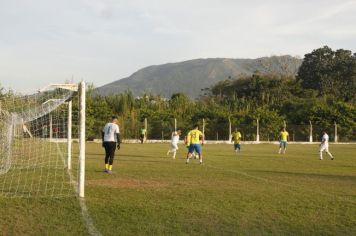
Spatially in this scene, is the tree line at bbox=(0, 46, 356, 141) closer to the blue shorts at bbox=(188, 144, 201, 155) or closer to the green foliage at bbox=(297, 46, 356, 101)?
the green foliage at bbox=(297, 46, 356, 101)

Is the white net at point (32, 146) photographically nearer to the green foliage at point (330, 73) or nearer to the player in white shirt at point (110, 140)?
the player in white shirt at point (110, 140)

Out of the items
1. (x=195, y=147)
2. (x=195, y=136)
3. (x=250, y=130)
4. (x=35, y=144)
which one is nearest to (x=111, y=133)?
(x=195, y=147)

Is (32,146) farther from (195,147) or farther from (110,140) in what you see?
(110,140)

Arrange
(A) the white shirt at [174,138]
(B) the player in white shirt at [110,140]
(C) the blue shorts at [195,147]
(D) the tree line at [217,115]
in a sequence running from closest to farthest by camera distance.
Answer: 1. (B) the player in white shirt at [110,140]
2. (C) the blue shorts at [195,147]
3. (A) the white shirt at [174,138]
4. (D) the tree line at [217,115]

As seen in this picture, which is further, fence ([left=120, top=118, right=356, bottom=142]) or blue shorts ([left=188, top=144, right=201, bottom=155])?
fence ([left=120, top=118, right=356, bottom=142])

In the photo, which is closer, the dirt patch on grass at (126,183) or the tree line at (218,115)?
the dirt patch on grass at (126,183)

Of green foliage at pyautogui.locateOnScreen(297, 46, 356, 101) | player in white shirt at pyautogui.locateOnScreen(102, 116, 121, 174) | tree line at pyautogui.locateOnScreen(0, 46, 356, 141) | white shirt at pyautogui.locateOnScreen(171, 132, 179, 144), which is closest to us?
player in white shirt at pyautogui.locateOnScreen(102, 116, 121, 174)

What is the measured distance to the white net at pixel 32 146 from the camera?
42.1 feet

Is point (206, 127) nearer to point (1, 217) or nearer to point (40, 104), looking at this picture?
point (40, 104)

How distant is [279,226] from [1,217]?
486 centimetres

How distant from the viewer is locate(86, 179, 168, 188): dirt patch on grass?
13.2 m

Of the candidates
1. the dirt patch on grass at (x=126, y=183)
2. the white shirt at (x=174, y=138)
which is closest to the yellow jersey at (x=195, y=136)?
the white shirt at (x=174, y=138)

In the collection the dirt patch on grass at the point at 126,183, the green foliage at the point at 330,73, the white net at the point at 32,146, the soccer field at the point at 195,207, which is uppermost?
the green foliage at the point at 330,73

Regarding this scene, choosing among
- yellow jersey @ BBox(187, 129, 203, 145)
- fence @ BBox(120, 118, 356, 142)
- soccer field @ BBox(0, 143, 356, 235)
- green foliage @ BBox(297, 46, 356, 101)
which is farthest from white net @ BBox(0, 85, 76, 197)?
green foliage @ BBox(297, 46, 356, 101)
